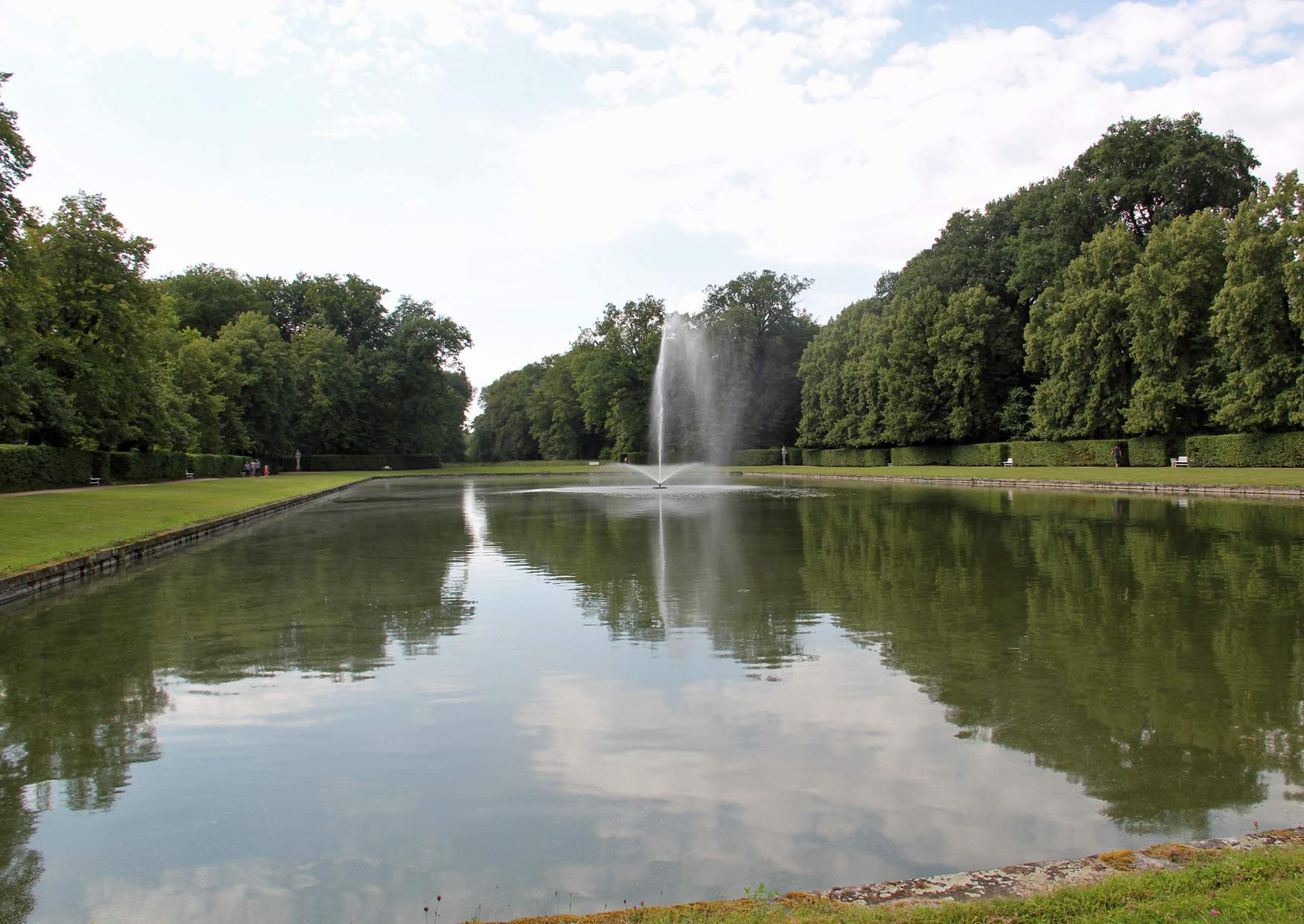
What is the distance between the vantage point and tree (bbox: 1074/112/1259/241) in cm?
4541

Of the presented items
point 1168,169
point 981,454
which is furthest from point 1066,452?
point 1168,169

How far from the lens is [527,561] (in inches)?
572

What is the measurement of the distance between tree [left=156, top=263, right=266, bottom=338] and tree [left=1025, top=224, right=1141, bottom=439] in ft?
185

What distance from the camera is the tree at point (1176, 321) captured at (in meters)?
38.3

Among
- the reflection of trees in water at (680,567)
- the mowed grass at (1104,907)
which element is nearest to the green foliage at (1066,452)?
the reflection of trees in water at (680,567)

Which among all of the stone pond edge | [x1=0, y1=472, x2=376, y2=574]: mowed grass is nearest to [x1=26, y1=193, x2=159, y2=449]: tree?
[x1=0, y1=472, x2=376, y2=574]: mowed grass

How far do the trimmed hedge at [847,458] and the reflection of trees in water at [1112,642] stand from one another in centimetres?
4568

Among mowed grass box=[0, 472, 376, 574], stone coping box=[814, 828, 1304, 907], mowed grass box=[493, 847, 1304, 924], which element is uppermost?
mowed grass box=[0, 472, 376, 574]

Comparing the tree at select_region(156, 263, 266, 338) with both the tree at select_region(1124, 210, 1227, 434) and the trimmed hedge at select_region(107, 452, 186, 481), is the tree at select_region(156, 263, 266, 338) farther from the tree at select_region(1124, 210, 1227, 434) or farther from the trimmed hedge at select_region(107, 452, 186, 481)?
the tree at select_region(1124, 210, 1227, 434)

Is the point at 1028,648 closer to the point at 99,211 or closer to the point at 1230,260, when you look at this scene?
the point at 1230,260

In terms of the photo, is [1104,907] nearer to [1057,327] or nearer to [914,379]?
[1057,327]

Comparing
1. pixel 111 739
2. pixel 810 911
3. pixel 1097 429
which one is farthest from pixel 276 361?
pixel 810 911

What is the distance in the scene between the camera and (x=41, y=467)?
100ft

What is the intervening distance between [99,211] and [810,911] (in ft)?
134
